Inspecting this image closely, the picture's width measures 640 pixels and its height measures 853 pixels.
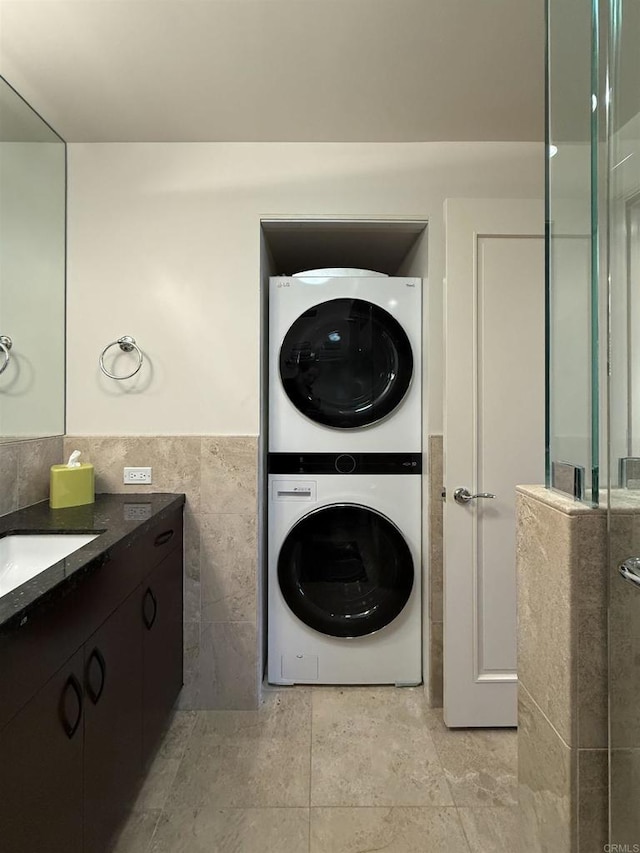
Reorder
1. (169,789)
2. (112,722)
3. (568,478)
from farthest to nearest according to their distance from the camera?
(169,789) → (112,722) → (568,478)

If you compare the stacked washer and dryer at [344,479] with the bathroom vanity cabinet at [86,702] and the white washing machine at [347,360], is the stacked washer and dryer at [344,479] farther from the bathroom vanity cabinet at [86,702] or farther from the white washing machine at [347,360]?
the bathroom vanity cabinet at [86,702]

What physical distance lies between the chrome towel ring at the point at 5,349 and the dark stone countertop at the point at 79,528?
0.52 meters

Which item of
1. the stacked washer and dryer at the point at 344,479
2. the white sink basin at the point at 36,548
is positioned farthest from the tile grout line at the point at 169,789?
the white sink basin at the point at 36,548

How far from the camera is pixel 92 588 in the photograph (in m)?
1.00

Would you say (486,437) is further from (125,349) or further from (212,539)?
(125,349)

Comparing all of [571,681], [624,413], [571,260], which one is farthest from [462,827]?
[571,260]

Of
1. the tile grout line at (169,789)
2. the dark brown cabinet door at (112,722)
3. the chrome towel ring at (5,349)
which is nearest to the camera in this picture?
the dark brown cabinet door at (112,722)

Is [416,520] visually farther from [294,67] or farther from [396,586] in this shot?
[294,67]

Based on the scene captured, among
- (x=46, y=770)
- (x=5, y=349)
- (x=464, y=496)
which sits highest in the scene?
(x=5, y=349)

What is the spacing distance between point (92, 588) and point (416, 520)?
51.8 inches

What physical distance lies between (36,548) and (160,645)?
0.55m

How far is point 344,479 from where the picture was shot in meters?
1.85

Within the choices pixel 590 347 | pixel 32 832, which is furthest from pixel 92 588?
pixel 590 347

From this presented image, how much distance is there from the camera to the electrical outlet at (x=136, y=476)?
1.72 m
